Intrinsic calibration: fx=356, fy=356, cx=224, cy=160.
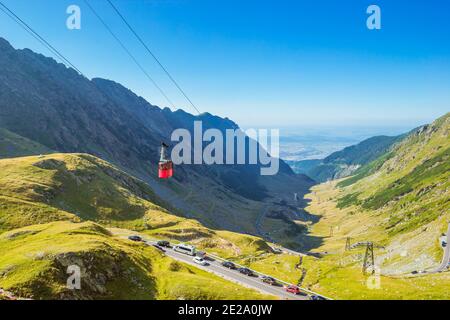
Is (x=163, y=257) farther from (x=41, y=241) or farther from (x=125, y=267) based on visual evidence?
(x=41, y=241)

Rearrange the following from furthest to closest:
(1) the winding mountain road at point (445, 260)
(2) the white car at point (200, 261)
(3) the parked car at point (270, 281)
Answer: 1. (1) the winding mountain road at point (445, 260)
2. (2) the white car at point (200, 261)
3. (3) the parked car at point (270, 281)

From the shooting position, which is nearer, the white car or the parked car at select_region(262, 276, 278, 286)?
the parked car at select_region(262, 276, 278, 286)

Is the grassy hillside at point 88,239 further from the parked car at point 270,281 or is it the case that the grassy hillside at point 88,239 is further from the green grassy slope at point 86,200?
the parked car at point 270,281

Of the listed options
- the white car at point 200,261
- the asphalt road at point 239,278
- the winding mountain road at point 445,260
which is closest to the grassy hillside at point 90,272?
the asphalt road at point 239,278

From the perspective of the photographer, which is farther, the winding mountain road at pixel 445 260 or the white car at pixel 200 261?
the winding mountain road at pixel 445 260

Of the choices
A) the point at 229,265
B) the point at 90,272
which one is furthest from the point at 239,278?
the point at 90,272

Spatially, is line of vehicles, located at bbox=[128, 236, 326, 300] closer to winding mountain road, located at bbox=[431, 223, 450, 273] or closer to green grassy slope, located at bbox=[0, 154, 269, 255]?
green grassy slope, located at bbox=[0, 154, 269, 255]

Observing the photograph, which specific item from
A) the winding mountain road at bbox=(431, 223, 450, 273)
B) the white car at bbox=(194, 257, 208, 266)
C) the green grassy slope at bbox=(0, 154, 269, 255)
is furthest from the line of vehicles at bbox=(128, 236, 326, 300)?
the winding mountain road at bbox=(431, 223, 450, 273)
